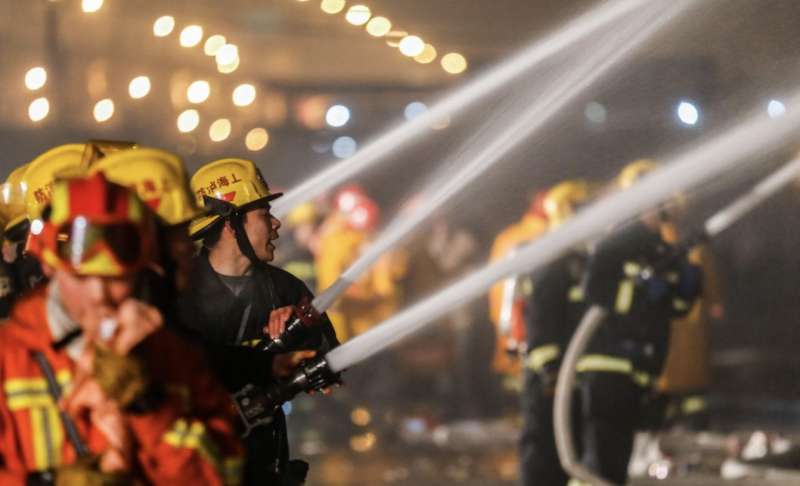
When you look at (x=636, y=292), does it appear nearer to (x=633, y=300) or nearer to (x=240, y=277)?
(x=633, y=300)

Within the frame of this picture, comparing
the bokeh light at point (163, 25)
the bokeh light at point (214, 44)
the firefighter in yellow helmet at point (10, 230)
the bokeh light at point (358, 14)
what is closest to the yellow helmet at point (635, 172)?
the bokeh light at point (358, 14)

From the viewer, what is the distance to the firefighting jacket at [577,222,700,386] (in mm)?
10578

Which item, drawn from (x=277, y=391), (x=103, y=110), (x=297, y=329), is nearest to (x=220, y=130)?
(x=103, y=110)

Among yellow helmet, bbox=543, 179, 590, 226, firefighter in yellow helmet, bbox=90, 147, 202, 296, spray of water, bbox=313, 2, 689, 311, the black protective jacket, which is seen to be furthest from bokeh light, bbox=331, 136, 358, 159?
firefighter in yellow helmet, bbox=90, 147, 202, 296

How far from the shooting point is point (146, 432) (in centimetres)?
378

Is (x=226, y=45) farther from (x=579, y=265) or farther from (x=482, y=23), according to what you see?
(x=579, y=265)

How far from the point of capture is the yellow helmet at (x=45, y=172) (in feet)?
19.3

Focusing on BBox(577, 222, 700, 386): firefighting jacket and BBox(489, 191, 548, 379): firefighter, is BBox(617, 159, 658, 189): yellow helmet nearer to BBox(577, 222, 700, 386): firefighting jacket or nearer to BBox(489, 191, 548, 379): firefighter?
BBox(489, 191, 548, 379): firefighter

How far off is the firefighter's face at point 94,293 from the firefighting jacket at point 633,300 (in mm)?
7002

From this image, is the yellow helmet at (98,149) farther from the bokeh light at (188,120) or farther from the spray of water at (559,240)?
the bokeh light at (188,120)

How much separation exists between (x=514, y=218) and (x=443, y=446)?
6.24m

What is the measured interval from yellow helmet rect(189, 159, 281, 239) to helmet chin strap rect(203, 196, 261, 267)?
15mm

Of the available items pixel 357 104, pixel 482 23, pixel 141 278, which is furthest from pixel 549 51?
pixel 357 104

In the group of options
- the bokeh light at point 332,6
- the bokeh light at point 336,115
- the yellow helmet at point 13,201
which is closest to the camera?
the yellow helmet at point 13,201
